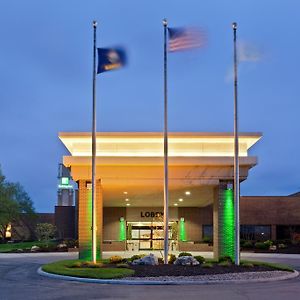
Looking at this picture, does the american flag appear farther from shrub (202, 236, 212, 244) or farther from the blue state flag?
shrub (202, 236, 212, 244)

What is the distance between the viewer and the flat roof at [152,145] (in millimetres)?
29547

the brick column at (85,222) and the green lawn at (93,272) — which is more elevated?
the brick column at (85,222)

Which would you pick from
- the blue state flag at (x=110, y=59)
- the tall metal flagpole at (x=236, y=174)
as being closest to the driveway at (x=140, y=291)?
the tall metal flagpole at (x=236, y=174)

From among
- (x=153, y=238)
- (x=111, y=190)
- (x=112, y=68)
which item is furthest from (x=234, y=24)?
(x=153, y=238)

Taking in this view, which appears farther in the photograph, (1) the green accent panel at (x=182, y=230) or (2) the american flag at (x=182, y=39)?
(1) the green accent panel at (x=182, y=230)

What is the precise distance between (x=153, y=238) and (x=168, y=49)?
90.1 ft

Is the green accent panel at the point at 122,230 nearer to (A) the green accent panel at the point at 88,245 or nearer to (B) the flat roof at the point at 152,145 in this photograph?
(A) the green accent panel at the point at 88,245

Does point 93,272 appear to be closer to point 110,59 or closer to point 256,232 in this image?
point 110,59

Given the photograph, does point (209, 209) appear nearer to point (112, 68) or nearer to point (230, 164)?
point (230, 164)

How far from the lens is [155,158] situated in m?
29.2

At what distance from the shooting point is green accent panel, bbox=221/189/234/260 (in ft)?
97.1

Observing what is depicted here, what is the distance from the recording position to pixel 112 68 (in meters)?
24.9

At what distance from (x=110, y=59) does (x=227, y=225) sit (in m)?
10.4

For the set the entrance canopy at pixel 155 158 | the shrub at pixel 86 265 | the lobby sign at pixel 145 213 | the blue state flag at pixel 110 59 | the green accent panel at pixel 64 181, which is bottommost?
the shrub at pixel 86 265
